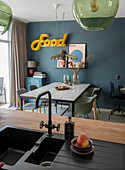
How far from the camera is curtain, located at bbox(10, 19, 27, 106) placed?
519cm

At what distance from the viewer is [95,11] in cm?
89

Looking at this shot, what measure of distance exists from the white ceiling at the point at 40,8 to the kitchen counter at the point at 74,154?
9.21ft

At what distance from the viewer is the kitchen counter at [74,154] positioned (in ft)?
3.17

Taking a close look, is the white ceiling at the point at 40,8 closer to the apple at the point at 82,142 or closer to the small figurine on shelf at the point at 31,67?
the small figurine on shelf at the point at 31,67

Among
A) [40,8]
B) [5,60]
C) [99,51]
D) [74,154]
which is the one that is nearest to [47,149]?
[74,154]

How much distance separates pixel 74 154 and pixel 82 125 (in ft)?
1.63

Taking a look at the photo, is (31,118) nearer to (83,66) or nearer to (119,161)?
(119,161)

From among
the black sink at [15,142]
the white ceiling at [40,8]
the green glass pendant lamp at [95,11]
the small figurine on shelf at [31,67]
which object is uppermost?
the white ceiling at [40,8]

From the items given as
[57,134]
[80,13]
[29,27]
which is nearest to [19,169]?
[57,134]

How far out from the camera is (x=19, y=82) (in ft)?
17.7

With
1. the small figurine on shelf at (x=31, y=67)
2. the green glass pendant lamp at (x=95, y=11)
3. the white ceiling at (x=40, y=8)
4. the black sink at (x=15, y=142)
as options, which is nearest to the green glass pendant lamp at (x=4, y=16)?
the green glass pendant lamp at (x=95, y=11)

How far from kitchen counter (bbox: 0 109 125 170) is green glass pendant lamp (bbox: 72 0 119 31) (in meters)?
0.78

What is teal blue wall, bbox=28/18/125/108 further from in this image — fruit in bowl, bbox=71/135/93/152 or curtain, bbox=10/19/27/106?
fruit in bowl, bbox=71/135/93/152

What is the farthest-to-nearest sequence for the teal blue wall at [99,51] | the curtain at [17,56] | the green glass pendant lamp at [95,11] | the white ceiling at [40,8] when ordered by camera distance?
the curtain at [17,56]
the teal blue wall at [99,51]
the white ceiling at [40,8]
the green glass pendant lamp at [95,11]
